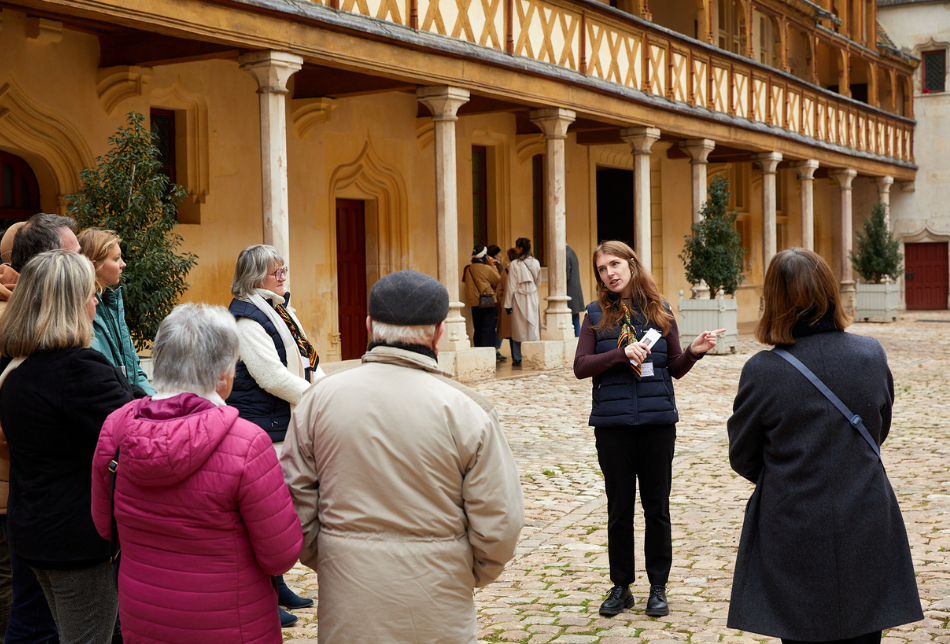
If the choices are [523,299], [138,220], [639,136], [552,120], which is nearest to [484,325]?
[523,299]

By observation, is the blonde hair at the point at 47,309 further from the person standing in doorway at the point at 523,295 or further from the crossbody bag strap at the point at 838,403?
the person standing in doorway at the point at 523,295

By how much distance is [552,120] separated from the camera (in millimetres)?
13930

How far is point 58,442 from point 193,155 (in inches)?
370

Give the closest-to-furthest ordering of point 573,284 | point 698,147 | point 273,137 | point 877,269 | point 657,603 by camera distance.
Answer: point 657,603 < point 273,137 < point 573,284 < point 698,147 < point 877,269

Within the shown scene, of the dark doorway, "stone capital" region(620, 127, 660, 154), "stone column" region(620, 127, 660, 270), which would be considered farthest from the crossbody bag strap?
the dark doorway

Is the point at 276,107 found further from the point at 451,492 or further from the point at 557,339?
the point at 451,492

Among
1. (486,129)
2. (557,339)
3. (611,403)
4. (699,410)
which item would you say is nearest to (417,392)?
(611,403)

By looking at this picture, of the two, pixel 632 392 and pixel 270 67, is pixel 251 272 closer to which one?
pixel 632 392

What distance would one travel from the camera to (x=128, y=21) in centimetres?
841

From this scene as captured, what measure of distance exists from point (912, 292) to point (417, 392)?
101 feet

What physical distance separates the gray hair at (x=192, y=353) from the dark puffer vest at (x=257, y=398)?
158 centimetres

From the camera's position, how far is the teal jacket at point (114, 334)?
12.6 feet

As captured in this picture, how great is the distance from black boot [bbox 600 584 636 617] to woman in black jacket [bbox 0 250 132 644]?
2122 millimetres

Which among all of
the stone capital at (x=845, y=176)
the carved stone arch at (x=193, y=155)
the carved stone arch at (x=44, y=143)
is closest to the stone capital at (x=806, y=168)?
the stone capital at (x=845, y=176)
